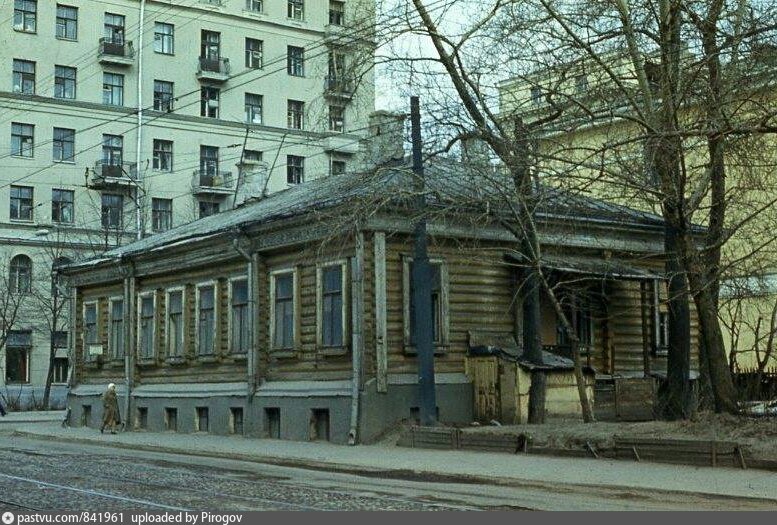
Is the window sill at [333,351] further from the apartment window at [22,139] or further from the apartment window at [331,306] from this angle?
the apartment window at [22,139]

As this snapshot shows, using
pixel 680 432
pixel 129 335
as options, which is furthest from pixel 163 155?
pixel 680 432

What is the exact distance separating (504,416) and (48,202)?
42865 millimetres

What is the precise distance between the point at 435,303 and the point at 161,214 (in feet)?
138

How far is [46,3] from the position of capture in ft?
213

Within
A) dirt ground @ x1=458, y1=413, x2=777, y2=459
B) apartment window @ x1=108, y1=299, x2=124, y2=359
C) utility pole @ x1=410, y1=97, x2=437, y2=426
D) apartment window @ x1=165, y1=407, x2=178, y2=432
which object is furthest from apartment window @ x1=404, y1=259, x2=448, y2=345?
apartment window @ x1=108, y1=299, x2=124, y2=359

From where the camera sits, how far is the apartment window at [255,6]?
71562mm

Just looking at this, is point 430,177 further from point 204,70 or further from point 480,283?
point 204,70

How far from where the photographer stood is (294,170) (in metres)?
72.9

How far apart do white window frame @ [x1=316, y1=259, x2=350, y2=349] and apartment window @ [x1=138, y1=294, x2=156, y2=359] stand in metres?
9.06

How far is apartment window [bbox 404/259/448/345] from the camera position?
27.4 metres

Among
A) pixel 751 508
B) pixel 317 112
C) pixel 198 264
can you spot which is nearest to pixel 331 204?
pixel 317 112

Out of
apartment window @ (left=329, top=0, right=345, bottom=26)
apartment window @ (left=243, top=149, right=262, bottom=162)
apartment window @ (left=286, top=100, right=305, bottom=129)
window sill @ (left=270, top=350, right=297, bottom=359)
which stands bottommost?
window sill @ (left=270, top=350, right=297, bottom=359)

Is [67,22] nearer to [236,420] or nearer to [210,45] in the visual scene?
[210,45]

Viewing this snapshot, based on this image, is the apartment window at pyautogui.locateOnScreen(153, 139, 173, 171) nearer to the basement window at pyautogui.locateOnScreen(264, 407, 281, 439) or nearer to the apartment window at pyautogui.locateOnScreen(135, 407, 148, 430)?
the apartment window at pyautogui.locateOnScreen(135, 407, 148, 430)
